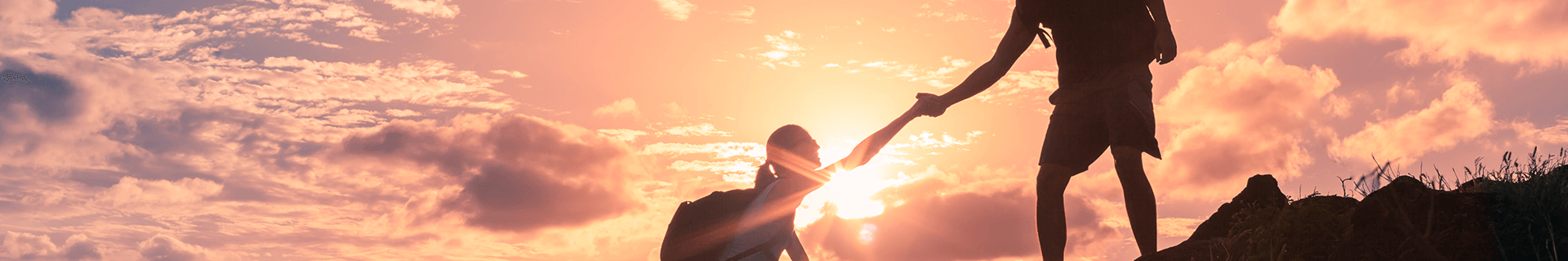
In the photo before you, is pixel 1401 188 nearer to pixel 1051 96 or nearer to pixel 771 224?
pixel 1051 96

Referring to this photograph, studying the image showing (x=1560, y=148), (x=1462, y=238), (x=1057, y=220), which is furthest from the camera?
(x=1560, y=148)

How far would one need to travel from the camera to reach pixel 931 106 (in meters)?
6.62

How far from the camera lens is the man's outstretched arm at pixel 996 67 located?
6.13 metres

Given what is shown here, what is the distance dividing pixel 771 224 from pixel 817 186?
1.30 feet

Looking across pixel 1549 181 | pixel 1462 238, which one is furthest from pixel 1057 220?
pixel 1549 181

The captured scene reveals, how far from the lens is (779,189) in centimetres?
579

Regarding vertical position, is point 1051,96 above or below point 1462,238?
above

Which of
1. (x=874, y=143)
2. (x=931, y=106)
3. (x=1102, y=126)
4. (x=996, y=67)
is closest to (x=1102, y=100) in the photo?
(x=1102, y=126)

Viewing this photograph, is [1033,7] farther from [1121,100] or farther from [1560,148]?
[1560,148]

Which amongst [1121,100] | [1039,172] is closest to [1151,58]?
[1121,100]

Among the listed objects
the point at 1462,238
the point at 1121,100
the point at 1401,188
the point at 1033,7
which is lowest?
the point at 1462,238

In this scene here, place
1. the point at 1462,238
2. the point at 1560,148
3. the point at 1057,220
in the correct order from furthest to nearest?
A: the point at 1560,148 → the point at 1057,220 → the point at 1462,238

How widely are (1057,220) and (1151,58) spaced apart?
111 cm

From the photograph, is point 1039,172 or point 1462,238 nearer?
point 1462,238
